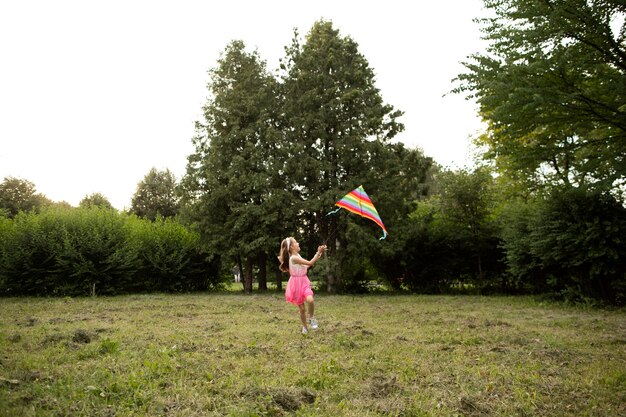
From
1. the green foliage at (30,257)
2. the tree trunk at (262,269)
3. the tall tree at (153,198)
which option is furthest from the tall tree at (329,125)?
the tall tree at (153,198)

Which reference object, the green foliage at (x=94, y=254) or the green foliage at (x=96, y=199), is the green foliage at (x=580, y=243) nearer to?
the green foliage at (x=94, y=254)

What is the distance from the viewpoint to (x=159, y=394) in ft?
15.8

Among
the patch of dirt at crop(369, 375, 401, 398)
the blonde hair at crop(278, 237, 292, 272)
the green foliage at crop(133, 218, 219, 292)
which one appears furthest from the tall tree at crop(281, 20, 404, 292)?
the patch of dirt at crop(369, 375, 401, 398)

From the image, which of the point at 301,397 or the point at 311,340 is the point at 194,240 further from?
the point at 301,397

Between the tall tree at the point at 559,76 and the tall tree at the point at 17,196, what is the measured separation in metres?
42.0

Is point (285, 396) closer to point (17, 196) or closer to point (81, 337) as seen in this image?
point (81, 337)

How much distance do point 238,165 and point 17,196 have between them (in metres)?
31.5

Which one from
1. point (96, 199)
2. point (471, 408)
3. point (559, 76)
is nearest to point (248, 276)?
point (559, 76)

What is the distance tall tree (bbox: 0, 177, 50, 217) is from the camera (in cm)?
3944

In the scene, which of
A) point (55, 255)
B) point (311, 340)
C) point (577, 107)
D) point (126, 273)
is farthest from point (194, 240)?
point (577, 107)

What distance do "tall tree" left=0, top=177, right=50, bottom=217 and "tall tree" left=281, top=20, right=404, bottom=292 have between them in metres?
31.4

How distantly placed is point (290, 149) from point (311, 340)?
13.5 metres

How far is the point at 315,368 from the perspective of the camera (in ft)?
19.5

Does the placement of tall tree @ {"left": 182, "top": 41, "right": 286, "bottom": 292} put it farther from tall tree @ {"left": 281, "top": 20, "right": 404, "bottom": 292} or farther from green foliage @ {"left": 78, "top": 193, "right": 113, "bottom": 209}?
green foliage @ {"left": 78, "top": 193, "right": 113, "bottom": 209}
